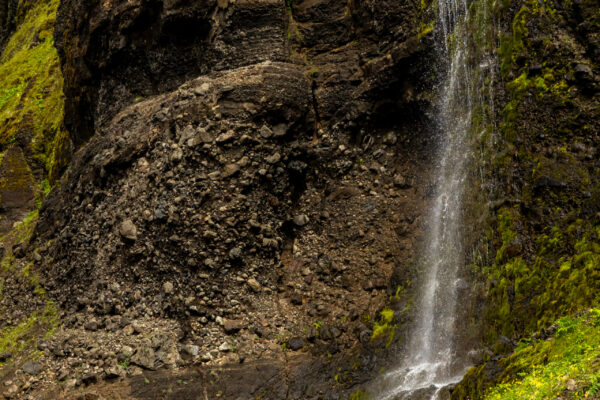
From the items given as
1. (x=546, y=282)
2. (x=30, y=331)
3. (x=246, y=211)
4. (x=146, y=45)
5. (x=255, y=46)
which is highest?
(x=146, y=45)

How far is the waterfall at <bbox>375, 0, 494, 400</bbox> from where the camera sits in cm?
Result: 898

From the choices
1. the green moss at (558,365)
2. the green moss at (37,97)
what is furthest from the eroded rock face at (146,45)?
the green moss at (558,365)

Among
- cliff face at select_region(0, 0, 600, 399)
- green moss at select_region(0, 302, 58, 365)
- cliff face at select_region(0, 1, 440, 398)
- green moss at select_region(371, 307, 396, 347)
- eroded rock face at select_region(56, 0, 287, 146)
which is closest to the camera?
cliff face at select_region(0, 0, 600, 399)

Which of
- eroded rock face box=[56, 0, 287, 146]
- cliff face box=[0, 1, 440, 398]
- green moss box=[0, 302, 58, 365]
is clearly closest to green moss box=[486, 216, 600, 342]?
cliff face box=[0, 1, 440, 398]

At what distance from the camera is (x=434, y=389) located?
830cm

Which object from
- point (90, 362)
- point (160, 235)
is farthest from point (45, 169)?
point (90, 362)

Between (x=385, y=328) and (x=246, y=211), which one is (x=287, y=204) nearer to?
(x=246, y=211)

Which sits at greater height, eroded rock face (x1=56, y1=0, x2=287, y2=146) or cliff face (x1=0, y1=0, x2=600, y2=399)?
eroded rock face (x1=56, y1=0, x2=287, y2=146)

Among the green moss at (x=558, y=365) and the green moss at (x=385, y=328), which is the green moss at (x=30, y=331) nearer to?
the green moss at (x=385, y=328)

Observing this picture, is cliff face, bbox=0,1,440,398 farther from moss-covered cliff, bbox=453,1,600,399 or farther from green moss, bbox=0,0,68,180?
green moss, bbox=0,0,68,180

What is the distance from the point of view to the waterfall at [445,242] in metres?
8.98

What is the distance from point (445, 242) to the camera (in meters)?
10.7

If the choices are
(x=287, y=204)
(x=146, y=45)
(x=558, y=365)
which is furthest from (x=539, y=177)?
(x=146, y=45)

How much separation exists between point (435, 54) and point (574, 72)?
3.30 metres
